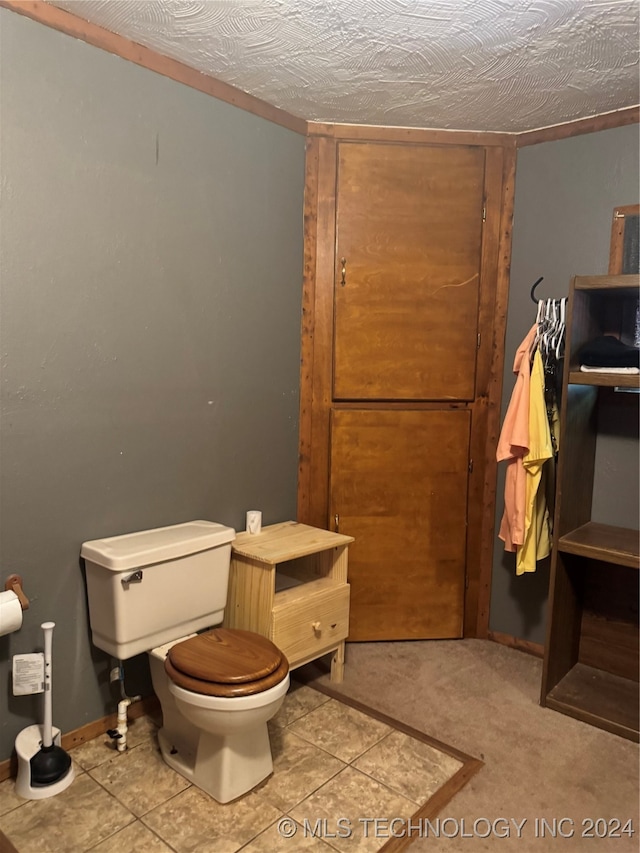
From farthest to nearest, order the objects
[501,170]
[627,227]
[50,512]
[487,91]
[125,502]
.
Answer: [501,170], [627,227], [487,91], [125,502], [50,512]

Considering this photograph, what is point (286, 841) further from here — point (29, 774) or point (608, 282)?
point (608, 282)

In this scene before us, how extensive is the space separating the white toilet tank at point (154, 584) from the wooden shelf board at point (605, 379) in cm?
141

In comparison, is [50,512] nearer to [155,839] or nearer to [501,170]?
[155,839]

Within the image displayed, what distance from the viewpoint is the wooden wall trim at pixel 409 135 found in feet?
8.94

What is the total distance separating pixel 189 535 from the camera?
87.7 inches

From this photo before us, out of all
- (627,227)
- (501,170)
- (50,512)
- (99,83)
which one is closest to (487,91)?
(501,170)

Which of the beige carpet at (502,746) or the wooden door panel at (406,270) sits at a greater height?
the wooden door panel at (406,270)

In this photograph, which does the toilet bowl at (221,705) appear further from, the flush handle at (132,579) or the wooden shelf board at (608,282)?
the wooden shelf board at (608,282)

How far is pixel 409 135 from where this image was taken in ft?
9.03

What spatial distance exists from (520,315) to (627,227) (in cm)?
55

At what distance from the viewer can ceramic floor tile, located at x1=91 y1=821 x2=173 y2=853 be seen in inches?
66.2

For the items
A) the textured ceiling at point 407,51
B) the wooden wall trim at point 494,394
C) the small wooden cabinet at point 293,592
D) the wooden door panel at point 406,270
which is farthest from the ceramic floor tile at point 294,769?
the textured ceiling at point 407,51

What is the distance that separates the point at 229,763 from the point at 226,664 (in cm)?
31

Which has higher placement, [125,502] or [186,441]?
[186,441]
